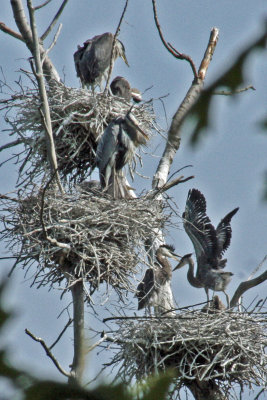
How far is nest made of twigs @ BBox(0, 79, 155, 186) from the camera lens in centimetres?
607

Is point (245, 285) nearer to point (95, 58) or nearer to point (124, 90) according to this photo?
point (124, 90)

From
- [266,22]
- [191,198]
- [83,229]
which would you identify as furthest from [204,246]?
[266,22]

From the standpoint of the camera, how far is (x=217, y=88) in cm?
50

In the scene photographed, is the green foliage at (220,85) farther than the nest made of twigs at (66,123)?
No

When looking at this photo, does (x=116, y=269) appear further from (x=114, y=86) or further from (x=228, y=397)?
(x=114, y=86)

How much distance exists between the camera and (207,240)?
21.5 ft

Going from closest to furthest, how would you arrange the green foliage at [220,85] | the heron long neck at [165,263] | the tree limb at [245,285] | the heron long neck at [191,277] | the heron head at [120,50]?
the green foliage at [220,85] → the tree limb at [245,285] → the heron long neck at [165,263] → the heron long neck at [191,277] → the heron head at [120,50]

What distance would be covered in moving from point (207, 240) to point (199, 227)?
15 cm

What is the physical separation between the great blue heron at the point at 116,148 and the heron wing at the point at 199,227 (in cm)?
78

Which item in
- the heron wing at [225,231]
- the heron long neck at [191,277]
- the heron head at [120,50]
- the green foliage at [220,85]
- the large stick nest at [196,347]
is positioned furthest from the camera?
the heron head at [120,50]

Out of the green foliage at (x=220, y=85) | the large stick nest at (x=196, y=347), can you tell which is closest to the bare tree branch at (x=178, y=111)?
the large stick nest at (x=196, y=347)

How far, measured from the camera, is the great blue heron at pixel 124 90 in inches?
287

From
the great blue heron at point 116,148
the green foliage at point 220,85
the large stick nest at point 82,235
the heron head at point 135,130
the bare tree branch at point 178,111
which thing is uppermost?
the bare tree branch at point 178,111

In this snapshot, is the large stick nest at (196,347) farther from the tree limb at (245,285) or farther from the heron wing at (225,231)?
the heron wing at (225,231)
